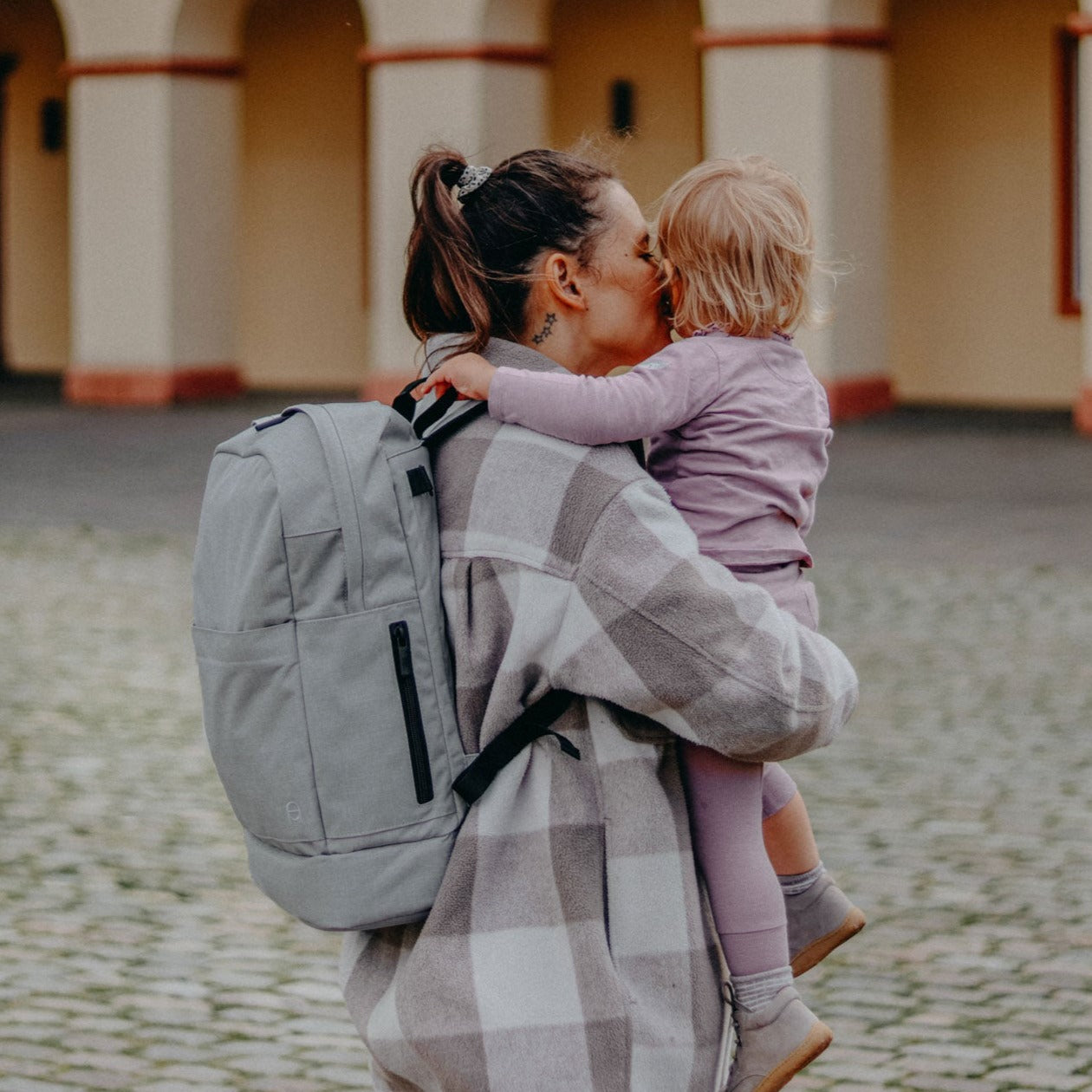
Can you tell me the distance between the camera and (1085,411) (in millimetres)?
15367

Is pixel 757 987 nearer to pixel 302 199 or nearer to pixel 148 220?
pixel 148 220

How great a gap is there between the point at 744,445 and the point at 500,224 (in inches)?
13.8

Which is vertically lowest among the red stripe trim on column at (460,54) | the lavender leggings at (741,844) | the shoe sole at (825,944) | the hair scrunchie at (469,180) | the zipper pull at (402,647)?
the shoe sole at (825,944)

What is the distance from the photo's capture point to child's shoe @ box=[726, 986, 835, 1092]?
7.70 ft

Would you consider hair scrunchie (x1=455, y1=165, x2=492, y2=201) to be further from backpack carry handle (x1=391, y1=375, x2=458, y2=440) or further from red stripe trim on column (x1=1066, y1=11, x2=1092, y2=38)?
red stripe trim on column (x1=1066, y1=11, x2=1092, y2=38)

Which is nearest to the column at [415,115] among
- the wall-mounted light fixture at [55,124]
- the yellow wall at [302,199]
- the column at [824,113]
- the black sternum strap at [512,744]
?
the column at [824,113]

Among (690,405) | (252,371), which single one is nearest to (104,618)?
(690,405)

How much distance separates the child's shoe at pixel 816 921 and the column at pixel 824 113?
1382cm

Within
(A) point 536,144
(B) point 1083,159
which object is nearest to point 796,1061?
(B) point 1083,159

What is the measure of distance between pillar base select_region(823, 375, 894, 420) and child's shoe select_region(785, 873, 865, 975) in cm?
1383

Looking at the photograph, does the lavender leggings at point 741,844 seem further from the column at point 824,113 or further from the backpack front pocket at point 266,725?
the column at point 824,113

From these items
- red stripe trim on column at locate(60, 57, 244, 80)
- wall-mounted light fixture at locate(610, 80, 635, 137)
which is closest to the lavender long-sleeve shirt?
red stripe trim on column at locate(60, 57, 244, 80)

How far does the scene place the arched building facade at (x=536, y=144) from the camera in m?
16.5

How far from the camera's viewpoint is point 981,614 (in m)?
8.56
